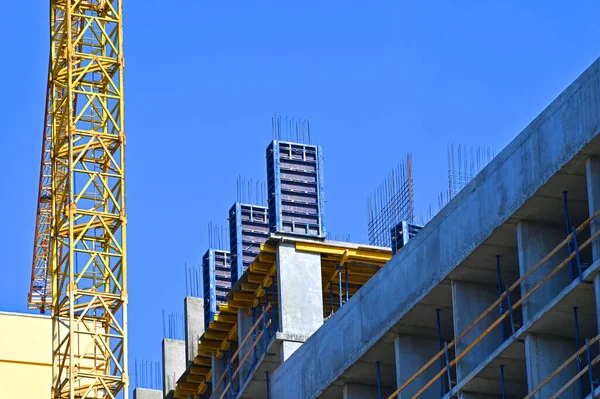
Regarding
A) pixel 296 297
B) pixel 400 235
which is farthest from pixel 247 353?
pixel 400 235

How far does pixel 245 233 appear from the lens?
216 ft

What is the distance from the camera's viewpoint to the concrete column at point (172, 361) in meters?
59.2

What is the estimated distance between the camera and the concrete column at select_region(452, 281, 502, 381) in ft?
107

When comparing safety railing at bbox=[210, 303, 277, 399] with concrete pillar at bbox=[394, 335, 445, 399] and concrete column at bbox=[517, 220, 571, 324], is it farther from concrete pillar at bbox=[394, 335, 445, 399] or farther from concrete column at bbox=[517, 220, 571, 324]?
concrete column at bbox=[517, 220, 571, 324]

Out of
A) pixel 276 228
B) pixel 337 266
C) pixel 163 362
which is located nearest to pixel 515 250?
pixel 337 266

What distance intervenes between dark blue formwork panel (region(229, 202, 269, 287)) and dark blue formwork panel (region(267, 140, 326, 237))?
39.1ft

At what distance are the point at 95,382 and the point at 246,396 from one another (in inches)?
360

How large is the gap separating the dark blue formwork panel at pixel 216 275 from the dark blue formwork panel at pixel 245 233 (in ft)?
3.04

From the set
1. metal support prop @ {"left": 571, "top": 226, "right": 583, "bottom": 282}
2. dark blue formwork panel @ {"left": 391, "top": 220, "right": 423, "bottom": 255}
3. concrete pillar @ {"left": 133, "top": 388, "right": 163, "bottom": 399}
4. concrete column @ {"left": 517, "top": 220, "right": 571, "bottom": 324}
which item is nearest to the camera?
metal support prop @ {"left": 571, "top": 226, "right": 583, "bottom": 282}

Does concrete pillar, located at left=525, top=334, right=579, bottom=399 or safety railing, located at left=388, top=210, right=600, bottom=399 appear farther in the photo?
concrete pillar, located at left=525, top=334, right=579, bottom=399

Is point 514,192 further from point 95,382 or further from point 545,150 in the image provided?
point 95,382

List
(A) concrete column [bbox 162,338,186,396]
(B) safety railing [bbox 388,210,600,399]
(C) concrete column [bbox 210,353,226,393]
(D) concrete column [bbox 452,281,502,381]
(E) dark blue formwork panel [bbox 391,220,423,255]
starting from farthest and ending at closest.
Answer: (A) concrete column [bbox 162,338,186,396] → (C) concrete column [bbox 210,353,226,393] → (E) dark blue formwork panel [bbox 391,220,423,255] → (D) concrete column [bbox 452,281,502,381] → (B) safety railing [bbox 388,210,600,399]

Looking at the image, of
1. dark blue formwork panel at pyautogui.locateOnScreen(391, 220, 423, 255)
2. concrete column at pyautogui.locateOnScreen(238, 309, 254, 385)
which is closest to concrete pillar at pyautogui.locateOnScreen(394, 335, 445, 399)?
dark blue formwork panel at pyautogui.locateOnScreen(391, 220, 423, 255)

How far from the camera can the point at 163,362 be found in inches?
2394
